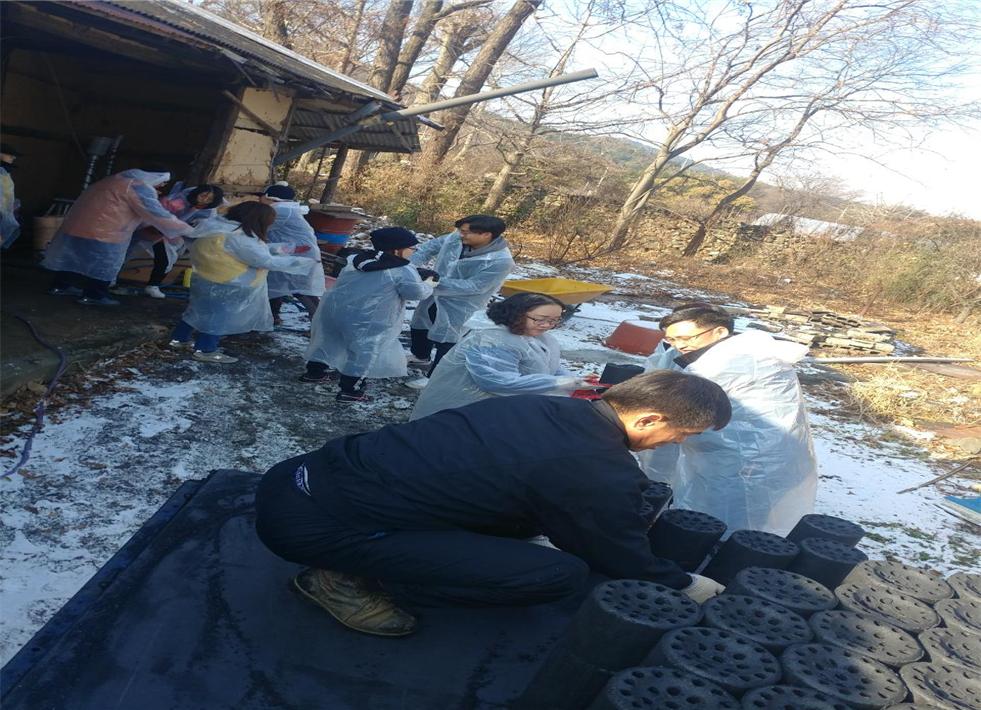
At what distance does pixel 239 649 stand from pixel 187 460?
2.18 meters

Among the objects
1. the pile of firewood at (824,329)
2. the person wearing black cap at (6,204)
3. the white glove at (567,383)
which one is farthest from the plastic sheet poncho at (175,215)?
the pile of firewood at (824,329)

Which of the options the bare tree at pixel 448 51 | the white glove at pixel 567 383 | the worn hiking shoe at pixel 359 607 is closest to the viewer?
the worn hiking shoe at pixel 359 607

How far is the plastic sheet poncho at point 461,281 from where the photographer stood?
5.71 metres

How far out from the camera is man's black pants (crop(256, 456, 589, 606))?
214 cm

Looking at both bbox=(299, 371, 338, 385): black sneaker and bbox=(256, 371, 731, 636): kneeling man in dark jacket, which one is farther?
bbox=(299, 371, 338, 385): black sneaker

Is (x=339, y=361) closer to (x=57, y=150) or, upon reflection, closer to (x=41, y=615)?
(x=41, y=615)

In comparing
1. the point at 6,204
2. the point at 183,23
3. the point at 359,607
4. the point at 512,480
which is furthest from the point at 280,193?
the point at 512,480

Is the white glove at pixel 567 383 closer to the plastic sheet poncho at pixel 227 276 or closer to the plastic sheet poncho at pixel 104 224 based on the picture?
the plastic sheet poncho at pixel 227 276

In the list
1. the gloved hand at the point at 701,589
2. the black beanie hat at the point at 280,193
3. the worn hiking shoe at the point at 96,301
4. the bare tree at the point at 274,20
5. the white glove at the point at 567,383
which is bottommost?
the worn hiking shoe at the point at 96,301

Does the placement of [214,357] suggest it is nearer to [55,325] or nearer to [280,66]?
[55,325]

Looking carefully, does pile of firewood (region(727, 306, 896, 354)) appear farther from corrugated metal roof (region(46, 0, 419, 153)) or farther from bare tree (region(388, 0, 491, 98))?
bare tree (region(388, 0, 491, 98))

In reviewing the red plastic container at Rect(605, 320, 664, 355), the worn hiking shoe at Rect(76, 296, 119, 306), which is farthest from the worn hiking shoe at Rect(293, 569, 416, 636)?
the red plastic container at Rect(605, 320, 664, 355)

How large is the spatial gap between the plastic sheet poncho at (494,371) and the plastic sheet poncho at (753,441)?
70 cm

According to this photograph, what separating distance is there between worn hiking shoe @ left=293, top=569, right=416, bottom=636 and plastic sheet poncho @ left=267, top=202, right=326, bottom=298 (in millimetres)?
4180
